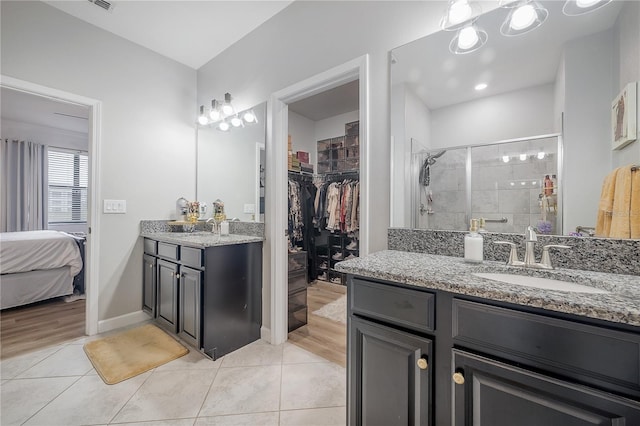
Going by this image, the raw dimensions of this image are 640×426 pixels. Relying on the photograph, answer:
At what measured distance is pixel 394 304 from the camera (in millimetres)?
929

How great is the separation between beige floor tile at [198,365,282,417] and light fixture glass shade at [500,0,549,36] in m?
2.25

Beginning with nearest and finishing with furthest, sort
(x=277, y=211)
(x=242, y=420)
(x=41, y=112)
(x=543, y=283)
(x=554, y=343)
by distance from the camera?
1. (x=554, y=343)
2. (x=543, y=283)
3. (x=242, y=420)
4. (x=277, y=211)
5. (x=41, y=112)

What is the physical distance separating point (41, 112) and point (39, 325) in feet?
11.3

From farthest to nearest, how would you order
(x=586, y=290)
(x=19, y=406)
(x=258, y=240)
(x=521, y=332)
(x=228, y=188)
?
(x=228, y=188) < (x=258, y=240) < (x=19, y=406) < (x=586, y=290) < (x=521, y=332)

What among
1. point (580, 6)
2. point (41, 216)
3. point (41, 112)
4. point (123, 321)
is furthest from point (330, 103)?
point (41, 216)

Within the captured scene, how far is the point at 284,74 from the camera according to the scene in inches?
83.4

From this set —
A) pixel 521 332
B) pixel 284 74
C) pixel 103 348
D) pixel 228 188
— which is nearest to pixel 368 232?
pixel 521 332

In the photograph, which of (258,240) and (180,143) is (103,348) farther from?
(180,143)

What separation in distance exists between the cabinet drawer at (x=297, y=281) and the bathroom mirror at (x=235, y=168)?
605 millimetres

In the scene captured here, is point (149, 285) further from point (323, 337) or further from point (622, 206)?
point (622, 206)

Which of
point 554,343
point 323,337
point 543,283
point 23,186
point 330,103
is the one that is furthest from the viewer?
point 23,186

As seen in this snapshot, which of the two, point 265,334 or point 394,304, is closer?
point 394,304

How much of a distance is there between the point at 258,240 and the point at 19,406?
160cm

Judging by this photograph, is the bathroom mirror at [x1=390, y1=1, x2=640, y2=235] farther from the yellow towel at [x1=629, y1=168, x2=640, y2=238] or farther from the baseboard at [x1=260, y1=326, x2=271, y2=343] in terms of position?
the baseboard at [x1=260, y1=326, x2=271, y2=343]
